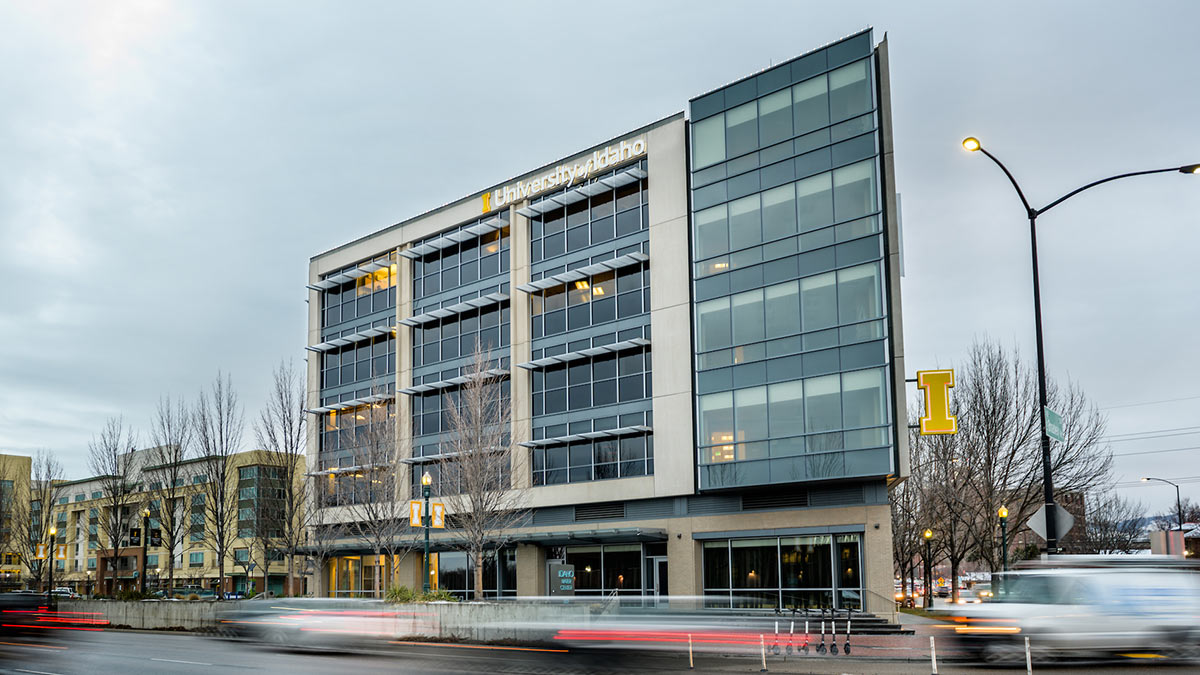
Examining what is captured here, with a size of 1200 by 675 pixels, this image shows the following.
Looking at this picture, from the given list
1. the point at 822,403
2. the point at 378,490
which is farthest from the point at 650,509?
the point at 378,490

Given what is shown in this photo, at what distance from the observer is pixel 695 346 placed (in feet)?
133

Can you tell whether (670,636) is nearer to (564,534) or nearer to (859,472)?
(859,472)

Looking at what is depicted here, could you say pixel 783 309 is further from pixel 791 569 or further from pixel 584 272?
pixel 584 272

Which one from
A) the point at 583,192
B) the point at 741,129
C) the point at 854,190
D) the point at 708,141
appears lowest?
the point at 854,190

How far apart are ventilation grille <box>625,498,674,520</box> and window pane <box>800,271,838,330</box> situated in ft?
31.7

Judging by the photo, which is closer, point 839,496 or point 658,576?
point 839,496

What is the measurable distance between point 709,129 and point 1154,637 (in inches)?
1123

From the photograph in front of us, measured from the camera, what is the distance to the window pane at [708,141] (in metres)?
41.2

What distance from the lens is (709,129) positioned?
4166 centimetres

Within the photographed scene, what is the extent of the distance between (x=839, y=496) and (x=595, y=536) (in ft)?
34.2

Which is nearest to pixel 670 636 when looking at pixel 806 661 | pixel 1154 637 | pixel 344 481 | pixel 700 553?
pixel 806 661

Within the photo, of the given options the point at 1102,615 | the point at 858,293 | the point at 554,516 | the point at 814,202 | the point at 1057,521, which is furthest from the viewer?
the point at 554,516

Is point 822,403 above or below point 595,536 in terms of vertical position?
above

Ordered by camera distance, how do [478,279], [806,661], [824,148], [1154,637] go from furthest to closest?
[478,279] < [824,148] < [806,661] < [1154,637]
